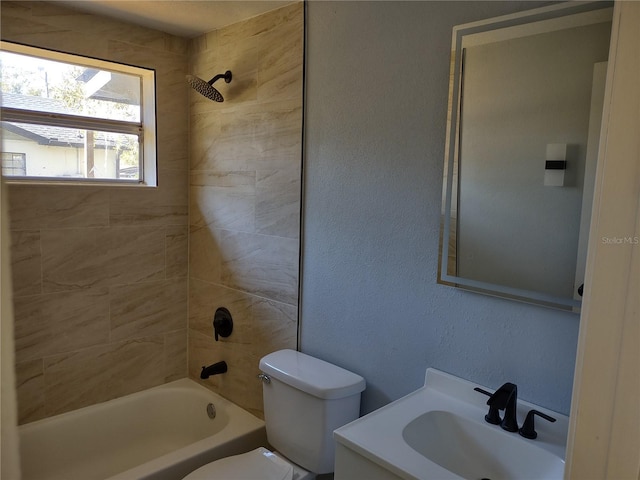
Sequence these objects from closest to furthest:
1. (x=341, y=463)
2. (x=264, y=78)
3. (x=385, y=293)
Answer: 1. (x=341, y=463)
2. (x=385, y=293)
3. (x=264, y=78)

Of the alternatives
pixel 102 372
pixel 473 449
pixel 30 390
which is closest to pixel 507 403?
pixel 473 449

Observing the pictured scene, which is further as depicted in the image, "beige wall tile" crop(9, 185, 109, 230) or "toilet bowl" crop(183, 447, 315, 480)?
"beige wall tile" crop(9, 185, 109, 230)

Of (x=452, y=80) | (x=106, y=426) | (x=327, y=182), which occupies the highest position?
(x=452, y=80)

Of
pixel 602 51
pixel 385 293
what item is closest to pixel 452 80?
pixel 602 51

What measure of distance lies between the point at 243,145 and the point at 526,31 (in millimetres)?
1386

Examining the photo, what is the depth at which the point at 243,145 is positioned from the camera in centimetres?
230

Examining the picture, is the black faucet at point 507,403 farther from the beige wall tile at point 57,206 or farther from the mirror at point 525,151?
the beige wall tile at point 57,206

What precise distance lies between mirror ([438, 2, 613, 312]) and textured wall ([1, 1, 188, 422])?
166 centimetres

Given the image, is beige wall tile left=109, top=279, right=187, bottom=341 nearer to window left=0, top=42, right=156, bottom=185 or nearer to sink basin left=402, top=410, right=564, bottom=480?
window left=0, top=42, right=156, bottom=185

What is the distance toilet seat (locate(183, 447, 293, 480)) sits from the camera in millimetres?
1736

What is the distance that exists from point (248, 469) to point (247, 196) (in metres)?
1.22

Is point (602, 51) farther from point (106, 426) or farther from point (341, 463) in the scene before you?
point (106, 426)

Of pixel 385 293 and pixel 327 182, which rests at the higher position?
pixel 327 182

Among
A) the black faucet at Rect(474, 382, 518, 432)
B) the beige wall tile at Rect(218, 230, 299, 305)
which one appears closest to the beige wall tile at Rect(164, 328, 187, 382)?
the beige wall tile at Rect(218, 230, 299, 305)
